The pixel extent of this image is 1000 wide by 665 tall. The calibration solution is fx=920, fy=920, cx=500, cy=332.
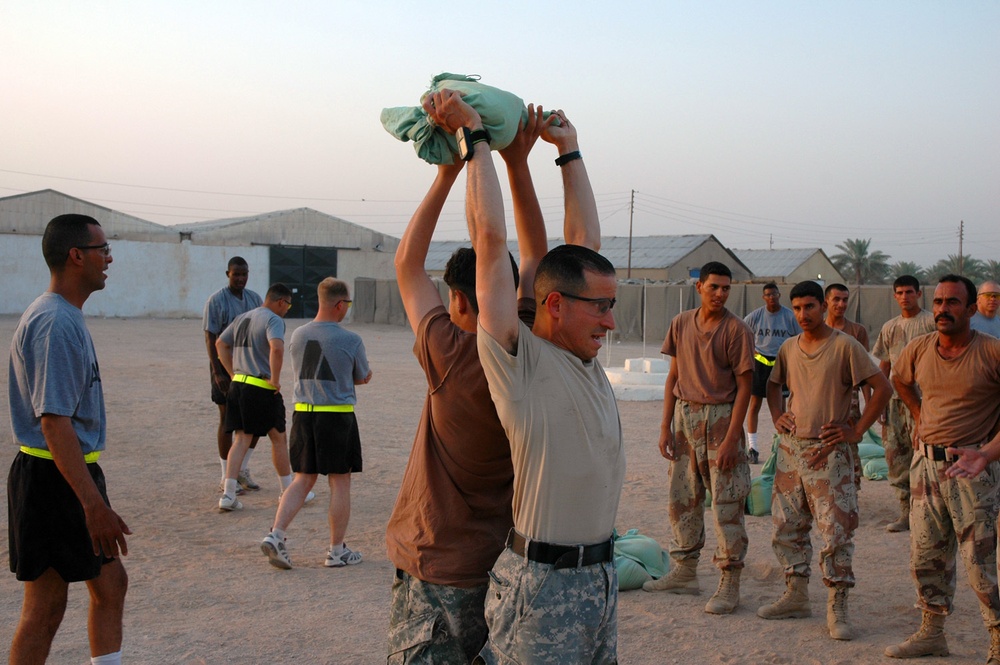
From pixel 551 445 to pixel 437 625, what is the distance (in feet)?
2.45

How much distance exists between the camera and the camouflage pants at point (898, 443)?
849cm

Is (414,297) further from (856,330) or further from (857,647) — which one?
(856,330)

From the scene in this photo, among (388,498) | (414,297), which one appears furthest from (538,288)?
(388,498)

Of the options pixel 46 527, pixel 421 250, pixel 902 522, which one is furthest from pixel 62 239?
pixel 902 522

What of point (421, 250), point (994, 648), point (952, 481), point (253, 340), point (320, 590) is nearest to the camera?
point (421, 250)

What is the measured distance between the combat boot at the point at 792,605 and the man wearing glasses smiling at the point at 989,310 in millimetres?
3780

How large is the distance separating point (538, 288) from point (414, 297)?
19.8 inches

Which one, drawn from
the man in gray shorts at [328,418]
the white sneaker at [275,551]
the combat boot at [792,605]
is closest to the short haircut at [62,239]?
the man in gray shorts at [328,418]

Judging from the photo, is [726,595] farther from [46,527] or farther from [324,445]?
[46,527]

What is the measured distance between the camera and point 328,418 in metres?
6.98

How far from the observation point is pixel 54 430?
3.84 meters

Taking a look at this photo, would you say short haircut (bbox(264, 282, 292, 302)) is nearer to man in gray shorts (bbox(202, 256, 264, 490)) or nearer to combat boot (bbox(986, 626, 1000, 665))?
man in gray shorts (bbox(202, 256, 264, 490))

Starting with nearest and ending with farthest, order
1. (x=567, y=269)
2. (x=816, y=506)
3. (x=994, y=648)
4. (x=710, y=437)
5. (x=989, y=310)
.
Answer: (x=567, y=269) < (x=994, y=648) < (x=816, y=506) < (x=710, y=437) < (x=989, y=310)

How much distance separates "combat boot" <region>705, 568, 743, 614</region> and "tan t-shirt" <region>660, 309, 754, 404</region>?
1.17 metres
